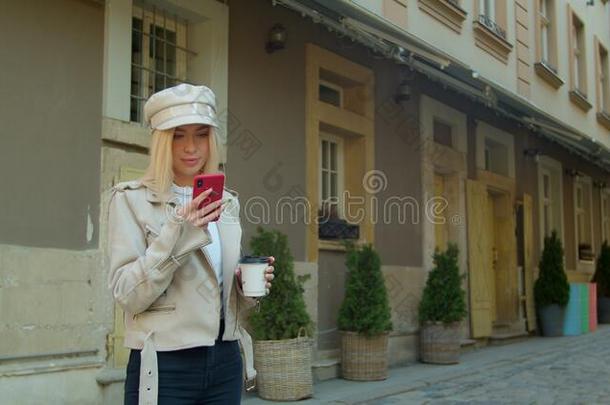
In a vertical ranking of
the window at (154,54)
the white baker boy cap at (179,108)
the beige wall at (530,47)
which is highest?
the beige wall at (530,47)

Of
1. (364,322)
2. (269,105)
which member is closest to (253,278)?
(269,105)

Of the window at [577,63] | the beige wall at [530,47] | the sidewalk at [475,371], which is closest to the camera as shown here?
the sidewalk at [475,371]

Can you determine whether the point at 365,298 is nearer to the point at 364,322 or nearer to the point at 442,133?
the point at 364,322

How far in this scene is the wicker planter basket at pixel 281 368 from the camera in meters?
6.55

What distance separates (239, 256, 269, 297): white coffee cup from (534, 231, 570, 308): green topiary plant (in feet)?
36.9

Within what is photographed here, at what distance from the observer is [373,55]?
912 centimetres

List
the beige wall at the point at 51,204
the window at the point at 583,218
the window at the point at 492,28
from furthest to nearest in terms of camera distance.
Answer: the window at the point at 583,218 → the window at the point at 492,28 → the beige wall at the point at 51,204

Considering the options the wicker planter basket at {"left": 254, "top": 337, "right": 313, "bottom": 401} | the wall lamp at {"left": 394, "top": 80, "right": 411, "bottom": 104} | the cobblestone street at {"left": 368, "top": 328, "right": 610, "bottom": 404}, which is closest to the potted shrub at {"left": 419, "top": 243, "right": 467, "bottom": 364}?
the cobblestone street at {"left": 368, "top": 328, "right": 610, "bottom": 404}

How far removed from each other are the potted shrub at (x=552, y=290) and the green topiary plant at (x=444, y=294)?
4.15 metres

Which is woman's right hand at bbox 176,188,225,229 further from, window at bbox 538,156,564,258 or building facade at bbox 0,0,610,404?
window at bbox 538,156,564,258

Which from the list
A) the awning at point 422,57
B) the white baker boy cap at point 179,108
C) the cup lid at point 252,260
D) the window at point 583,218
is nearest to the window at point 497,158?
the awning at point 422,57

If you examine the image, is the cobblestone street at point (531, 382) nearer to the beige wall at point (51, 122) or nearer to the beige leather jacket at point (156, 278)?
the beige wall at point (51, 122)

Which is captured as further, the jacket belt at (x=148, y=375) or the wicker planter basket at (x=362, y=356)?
the wicker planter basket at (x=362, y=356)

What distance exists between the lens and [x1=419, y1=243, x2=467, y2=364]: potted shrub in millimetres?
9016
